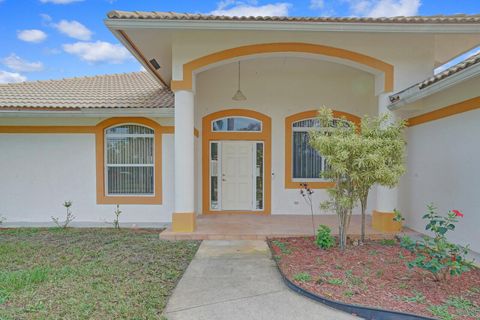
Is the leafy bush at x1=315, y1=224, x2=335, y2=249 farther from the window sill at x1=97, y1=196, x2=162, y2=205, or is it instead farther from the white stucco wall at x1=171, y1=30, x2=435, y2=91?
the window sill at x1=97, y1=196, x2=162, y2=205

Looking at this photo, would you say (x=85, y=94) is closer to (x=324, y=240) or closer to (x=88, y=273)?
(x=88, y=273)

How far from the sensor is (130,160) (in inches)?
342

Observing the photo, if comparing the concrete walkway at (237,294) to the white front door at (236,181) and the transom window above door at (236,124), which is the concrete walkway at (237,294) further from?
the transom window above door at (236,124)

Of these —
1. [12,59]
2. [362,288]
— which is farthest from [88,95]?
[12,59]

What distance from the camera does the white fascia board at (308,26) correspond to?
20.0 ft

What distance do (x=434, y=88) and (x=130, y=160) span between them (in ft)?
23.8

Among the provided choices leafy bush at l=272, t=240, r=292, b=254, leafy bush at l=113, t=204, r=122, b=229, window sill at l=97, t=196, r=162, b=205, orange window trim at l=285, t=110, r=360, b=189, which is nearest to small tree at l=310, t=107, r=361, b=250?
leafy bush at l=272, t=240, r=292, b=254

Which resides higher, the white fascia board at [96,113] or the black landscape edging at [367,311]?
the white fascia board at [96,113]

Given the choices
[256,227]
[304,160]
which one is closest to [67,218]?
[256,227]

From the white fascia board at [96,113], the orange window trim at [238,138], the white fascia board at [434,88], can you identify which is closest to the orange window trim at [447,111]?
the white fascia board at [434,88]

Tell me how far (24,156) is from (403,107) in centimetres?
955

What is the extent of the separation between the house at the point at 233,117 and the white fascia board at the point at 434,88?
0.08 feet

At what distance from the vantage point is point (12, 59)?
2306cm

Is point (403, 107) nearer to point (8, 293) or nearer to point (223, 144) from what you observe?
point (223, 144)
